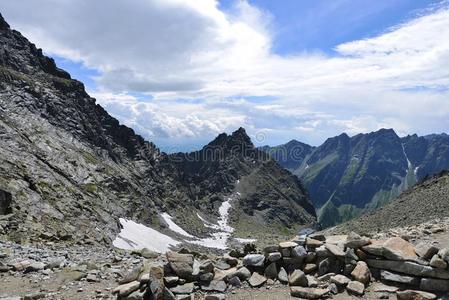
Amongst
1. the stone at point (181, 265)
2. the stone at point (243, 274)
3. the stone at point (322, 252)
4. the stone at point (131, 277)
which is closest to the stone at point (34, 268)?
the stone at point (131, 277)

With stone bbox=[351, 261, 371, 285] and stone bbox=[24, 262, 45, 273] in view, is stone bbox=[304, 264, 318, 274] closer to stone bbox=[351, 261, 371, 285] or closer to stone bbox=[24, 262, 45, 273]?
stone bbox=[351, 261, 371, 285]

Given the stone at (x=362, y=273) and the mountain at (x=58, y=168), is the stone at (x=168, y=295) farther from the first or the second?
the mountain at (x=58, y=168)

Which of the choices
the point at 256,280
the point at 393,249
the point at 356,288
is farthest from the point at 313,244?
the point at 393,249

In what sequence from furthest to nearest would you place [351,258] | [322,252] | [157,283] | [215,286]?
1. [322,252]
2. [351,258]
3. [215,286]
4. [157,283]

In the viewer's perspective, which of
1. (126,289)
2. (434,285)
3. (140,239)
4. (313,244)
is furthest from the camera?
(140,239)

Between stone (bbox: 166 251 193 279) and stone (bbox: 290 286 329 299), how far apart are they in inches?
189

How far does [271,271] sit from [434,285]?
7205mm

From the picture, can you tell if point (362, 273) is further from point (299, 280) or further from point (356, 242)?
point (299, 280)

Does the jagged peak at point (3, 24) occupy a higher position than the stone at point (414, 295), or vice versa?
the jagged peak at point (3, 24)

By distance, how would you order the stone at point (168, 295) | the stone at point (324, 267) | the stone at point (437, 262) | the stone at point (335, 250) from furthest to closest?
the stone at point (324, 267) < the stone at point (335, 250) < the stone at point (437, 262) < the stone at point (168, 295)

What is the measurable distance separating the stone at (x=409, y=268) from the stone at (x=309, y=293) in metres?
2.85

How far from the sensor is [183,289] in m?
19.1

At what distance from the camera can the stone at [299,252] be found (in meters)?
21.2

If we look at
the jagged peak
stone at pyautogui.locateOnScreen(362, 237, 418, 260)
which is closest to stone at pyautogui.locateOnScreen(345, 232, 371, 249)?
stone at pyautogui.locateOnScreen(362, 237, 418, 260)
